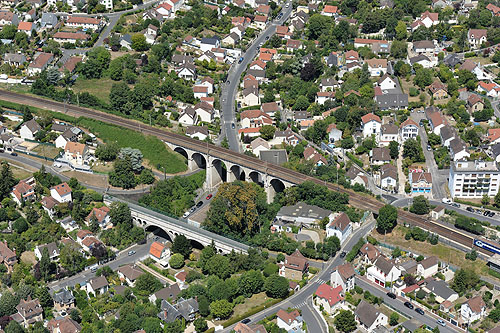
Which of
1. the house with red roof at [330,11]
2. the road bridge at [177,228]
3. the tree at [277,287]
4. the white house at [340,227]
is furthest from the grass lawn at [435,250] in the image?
the house with red roof at [330,11]

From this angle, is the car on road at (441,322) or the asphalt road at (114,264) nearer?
the car on road at (441,322)

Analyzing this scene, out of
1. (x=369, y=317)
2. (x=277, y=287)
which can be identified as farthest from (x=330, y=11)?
(x=369, y=317)

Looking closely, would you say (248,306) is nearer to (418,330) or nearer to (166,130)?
Result: (418,330)

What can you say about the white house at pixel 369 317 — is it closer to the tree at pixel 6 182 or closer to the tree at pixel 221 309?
the tree at pixel 221 309

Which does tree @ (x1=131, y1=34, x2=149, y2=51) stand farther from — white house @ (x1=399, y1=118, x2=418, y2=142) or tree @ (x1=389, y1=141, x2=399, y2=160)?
tree @ (x1=389, y1=141, x2=399, y2=160)

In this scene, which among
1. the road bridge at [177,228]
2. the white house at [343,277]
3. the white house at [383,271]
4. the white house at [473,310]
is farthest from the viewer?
the road bridge at [177,228]

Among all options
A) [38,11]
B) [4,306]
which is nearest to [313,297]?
[4,306]

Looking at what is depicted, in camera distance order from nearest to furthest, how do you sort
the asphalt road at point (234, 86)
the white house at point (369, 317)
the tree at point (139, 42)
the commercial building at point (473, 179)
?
the white house at point (369, 317), the commercial building at point (473, 179), the asphalt road at point (234, 86), the tree at point (139, 42)
